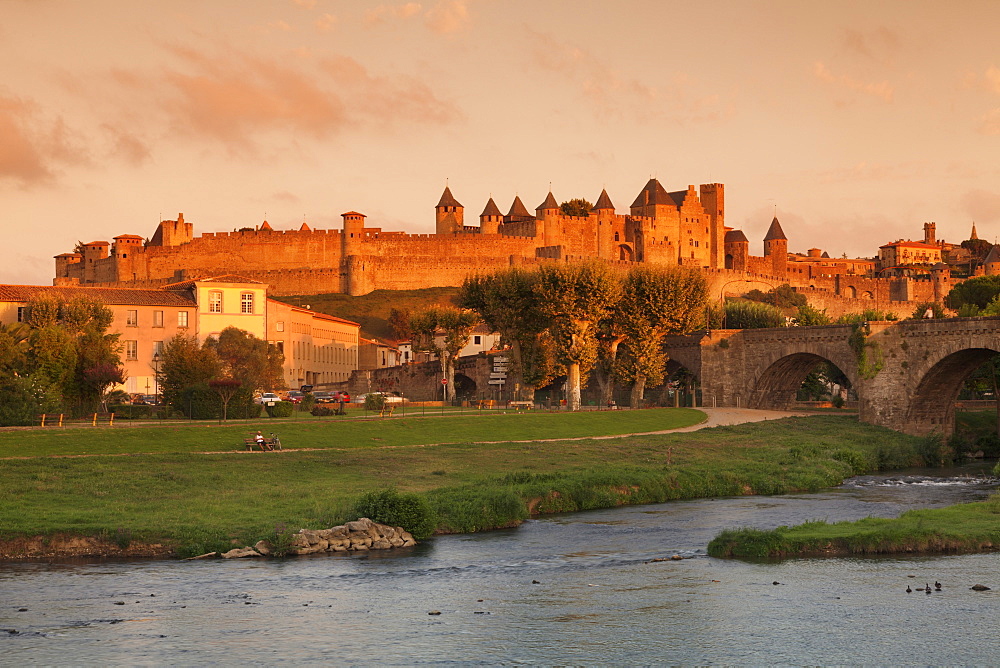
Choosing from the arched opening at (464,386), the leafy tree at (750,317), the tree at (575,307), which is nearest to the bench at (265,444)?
the tree at (575,307)

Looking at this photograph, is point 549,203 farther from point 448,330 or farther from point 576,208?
point 448,330

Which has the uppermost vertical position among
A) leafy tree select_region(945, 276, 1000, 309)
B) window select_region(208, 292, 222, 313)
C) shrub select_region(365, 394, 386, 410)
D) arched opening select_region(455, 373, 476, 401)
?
leafy tree select_region(945, 276, 1000, 309)

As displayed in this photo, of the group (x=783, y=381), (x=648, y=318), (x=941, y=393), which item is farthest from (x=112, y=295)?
(x=941, y=393)

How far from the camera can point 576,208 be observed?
151 m

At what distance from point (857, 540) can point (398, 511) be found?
999 centimetres

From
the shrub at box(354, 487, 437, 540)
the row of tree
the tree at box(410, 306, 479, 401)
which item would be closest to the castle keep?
the tree at box(410, 306, 479, 401)

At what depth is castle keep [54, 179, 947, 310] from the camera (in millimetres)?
132750

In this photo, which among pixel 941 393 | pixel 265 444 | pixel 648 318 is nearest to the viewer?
pixel 265 444

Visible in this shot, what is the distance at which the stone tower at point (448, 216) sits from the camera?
14788 centimetres

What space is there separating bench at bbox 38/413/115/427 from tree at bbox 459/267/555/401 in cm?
2454

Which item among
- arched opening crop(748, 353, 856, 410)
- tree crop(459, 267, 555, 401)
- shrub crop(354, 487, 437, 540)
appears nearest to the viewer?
shrub crop(354, 487, 437, 540)

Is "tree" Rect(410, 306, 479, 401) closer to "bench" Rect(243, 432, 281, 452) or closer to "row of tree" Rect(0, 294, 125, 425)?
"row of tree" Rect(0, 294, 125, 425)

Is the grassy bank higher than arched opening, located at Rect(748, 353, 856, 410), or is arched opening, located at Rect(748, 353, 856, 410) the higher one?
arched opening, located at Rect(748, 353, 856, 410)

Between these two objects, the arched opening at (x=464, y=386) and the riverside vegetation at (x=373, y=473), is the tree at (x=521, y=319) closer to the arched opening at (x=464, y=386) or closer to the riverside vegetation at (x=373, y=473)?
the riverside vegetation at (x=373, y=473)
